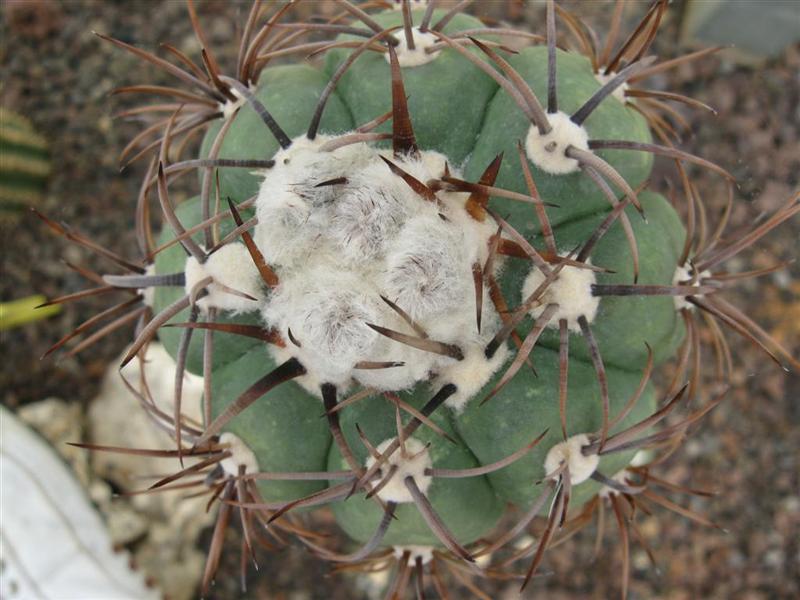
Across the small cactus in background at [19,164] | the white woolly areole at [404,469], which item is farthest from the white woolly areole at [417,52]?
the small cactus in background at [19,164]

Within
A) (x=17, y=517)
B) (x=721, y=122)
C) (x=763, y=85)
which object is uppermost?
(x=763, y=85)

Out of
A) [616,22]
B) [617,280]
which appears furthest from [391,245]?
[616,22]

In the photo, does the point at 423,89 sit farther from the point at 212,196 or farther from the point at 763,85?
the point at 763,85

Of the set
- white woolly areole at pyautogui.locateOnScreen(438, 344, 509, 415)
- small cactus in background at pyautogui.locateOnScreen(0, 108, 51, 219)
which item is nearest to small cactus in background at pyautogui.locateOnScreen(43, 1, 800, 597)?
white woolly areole at pyautogui.locateOnScreen(438, 344, 509, 415)

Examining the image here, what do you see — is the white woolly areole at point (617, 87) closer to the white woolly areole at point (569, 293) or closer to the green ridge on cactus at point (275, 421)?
the white woolly areole at point (569, 293)

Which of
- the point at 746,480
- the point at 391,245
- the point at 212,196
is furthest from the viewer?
the point at 746,480

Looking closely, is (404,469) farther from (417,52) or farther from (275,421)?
(417,52)

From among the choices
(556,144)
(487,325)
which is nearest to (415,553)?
(487,325)
